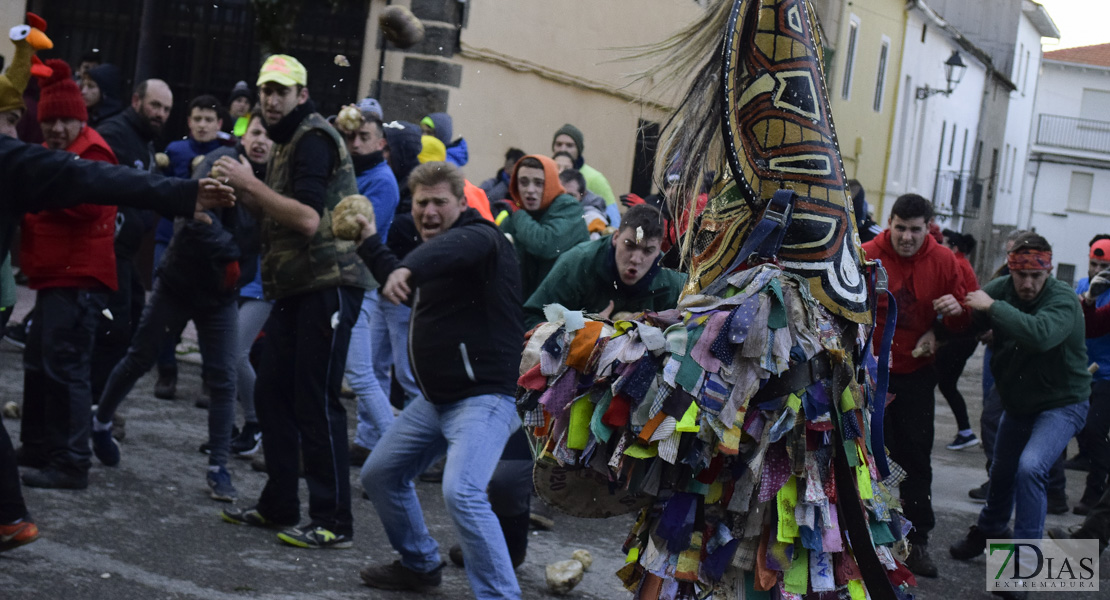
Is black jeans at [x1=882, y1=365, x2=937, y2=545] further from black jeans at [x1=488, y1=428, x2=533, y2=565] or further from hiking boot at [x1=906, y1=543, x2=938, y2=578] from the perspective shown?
black jeans at [x1=488, y1=428, x2=533, y2=565]

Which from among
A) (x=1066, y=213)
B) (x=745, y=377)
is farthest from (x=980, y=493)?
(x=1066, y=213)

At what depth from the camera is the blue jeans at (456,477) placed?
4289 millimetres

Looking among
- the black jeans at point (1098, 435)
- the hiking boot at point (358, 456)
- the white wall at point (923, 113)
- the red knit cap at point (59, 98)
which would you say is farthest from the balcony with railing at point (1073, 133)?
the red knit cap at point (59, 98)

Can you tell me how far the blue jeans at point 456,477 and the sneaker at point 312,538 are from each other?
62 cm

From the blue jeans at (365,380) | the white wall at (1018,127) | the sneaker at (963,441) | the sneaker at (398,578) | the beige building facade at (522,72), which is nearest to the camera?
the sneaker at (398,578)

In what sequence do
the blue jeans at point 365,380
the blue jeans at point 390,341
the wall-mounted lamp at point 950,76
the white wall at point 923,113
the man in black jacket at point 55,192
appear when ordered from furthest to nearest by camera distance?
the white wall at point 923,113 < the wall-mounted lamp at point 950,76 < the blue jeans at point 390,341 < the blue jeans at point 365,380 < the man in black jacket at point 55,192

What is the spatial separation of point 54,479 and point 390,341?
8.81ft

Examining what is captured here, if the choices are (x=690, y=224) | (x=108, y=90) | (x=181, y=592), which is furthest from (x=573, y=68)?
(x=690, y=224)

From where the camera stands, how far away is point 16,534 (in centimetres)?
440

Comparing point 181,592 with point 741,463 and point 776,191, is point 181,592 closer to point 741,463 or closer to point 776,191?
point 741,463

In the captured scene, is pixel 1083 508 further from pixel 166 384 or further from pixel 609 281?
pixel 166 384

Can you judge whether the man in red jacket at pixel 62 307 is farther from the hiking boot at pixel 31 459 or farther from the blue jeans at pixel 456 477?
the blue jeans at pixel 456 477

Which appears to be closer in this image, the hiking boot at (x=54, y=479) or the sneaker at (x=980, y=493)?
the hiking boot at (x=54, y=479)

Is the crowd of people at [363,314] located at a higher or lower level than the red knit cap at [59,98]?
lower
